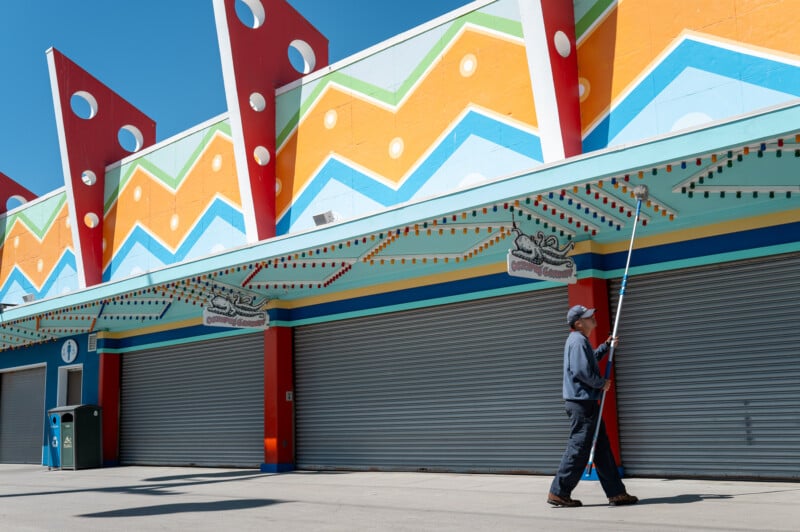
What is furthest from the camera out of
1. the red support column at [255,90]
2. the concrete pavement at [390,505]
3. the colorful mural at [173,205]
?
the colorful mural at [173,205]

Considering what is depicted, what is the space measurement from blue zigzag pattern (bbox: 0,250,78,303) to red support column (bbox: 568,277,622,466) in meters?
12.9

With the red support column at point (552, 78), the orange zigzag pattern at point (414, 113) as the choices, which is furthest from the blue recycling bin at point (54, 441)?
the red support column at point (552, 78)

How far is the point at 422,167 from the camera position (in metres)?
12.5

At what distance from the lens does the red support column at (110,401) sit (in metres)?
18.8

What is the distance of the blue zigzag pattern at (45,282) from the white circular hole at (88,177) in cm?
218

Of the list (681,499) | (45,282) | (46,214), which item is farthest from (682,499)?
(46,214)

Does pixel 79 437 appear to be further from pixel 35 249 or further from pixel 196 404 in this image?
pixel 35 249

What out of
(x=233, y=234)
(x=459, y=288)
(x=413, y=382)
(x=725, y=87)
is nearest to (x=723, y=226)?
(x=725, y=87)

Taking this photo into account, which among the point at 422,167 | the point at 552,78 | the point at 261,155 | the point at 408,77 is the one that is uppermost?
the point at 408,77

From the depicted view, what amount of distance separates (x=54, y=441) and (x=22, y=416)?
146 inches

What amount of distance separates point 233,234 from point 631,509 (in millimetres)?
9877

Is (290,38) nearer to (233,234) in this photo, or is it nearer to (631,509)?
(233,234)

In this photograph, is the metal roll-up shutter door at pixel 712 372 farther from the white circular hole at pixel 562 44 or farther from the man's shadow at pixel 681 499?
the white circular hole at pixel 562 44

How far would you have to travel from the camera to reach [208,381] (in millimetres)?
16906
